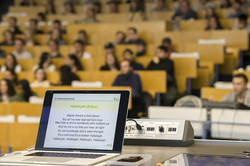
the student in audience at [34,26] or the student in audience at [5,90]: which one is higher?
the student in audience at [34,26]

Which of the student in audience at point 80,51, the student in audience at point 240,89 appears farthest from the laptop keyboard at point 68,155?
the student in audience at point 80,51

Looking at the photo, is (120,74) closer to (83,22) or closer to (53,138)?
(83,22)

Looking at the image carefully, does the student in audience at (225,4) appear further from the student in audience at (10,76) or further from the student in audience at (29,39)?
the student in audience at (10,76)

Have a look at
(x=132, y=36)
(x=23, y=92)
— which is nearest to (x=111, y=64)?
(x=132, y=36)

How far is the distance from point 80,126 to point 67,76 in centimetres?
496

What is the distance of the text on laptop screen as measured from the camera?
1.76 metres

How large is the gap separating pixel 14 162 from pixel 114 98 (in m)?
0.43

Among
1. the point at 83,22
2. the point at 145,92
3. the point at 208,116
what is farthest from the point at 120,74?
the point at 83,22

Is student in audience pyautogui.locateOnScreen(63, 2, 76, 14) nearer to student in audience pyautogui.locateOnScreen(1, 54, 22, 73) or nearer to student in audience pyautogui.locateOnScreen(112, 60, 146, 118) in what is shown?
student in audience pyautogui.locateOnScreen(1, 54, 22, 73)

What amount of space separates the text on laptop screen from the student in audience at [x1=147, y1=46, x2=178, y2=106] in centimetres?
479

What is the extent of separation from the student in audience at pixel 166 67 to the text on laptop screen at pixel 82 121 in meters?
4.79

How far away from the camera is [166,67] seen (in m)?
6.89

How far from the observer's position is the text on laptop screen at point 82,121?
1758mm

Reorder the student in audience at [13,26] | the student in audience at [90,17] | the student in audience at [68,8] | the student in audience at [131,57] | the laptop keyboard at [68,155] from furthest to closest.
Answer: the student in audience at [68,8]
the student in audience at [90,17]
the student in audience at [13,26]
the student in audience at [131,57]
the laptop keyboard at [68,155]
